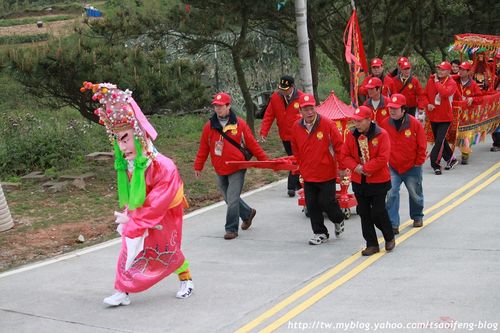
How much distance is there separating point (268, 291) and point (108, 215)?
14.6 feet

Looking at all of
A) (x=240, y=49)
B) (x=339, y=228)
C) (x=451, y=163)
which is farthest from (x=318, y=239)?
(x=240, y=49)

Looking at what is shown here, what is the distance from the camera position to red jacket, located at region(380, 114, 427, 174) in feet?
31.6

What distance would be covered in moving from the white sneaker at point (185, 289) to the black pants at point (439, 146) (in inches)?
280

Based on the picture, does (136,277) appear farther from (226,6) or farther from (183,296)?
(226,6)

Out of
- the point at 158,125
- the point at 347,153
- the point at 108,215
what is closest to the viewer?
the point at 347,153

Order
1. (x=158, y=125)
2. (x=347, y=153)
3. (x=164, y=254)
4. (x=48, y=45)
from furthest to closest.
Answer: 1. (x=158, y=125)
2. (x=48, y=45)
3. (x=347, y=153)
4. (x=164, y=254)

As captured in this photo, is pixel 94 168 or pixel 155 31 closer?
pixel 94 168

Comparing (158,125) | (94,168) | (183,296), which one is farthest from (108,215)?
(158,125)

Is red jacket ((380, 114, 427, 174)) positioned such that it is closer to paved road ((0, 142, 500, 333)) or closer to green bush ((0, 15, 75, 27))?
paved road ((0, 142, 500, 333))

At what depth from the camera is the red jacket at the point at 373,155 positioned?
28.1 feet

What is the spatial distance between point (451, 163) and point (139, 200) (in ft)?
26.7

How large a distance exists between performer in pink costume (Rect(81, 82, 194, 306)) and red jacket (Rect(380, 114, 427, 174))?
328 centimetres

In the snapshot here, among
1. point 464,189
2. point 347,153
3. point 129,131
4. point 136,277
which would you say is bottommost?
point 464,189

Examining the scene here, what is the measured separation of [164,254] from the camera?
24.6 ft
